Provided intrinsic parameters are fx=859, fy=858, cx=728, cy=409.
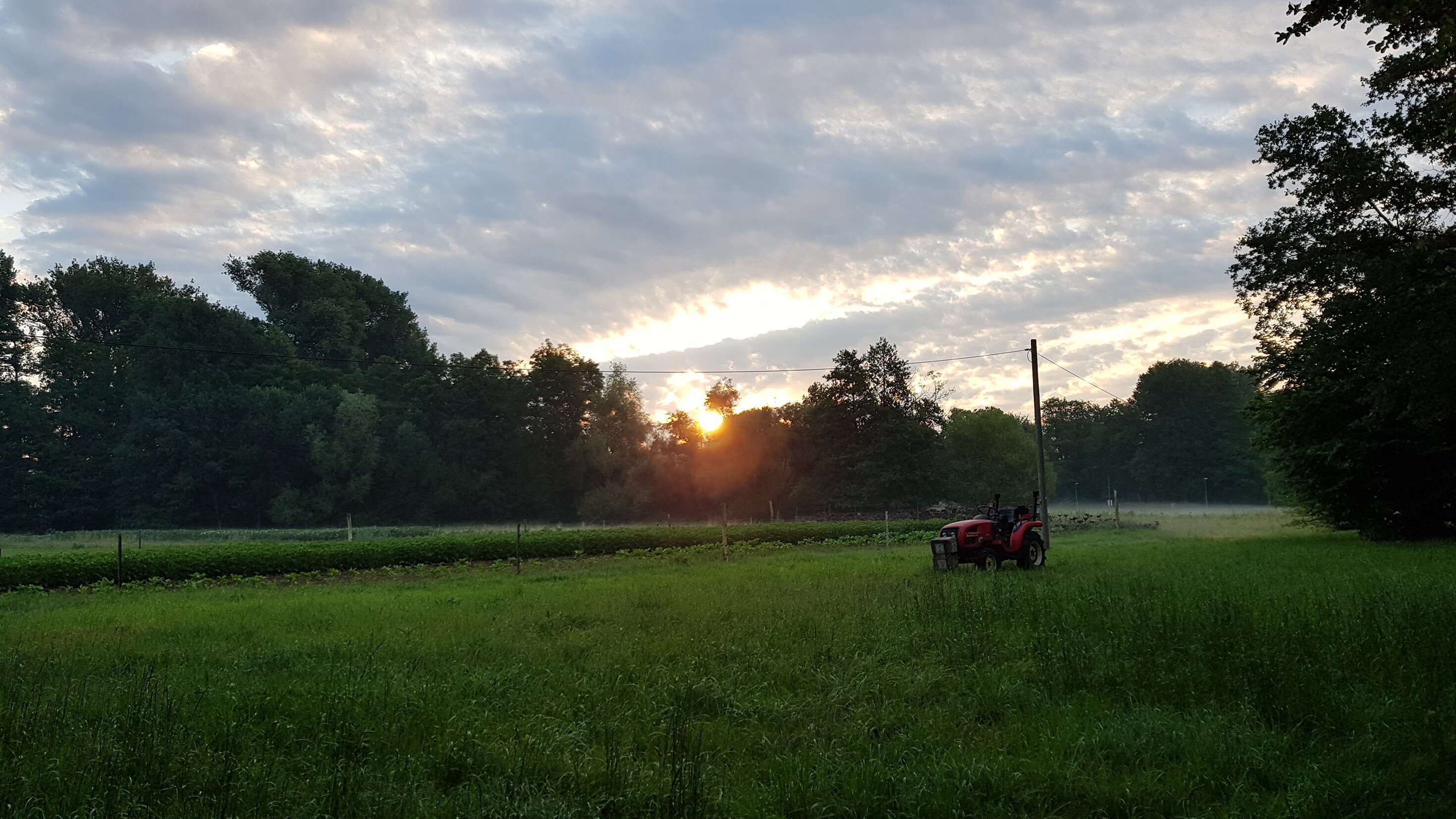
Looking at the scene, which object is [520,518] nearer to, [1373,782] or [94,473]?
[94,473]

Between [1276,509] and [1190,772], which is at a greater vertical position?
[1190,772]

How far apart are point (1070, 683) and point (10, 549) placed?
5157 centimetres

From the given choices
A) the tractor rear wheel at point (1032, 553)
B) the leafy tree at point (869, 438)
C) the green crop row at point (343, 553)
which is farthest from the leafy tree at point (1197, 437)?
the tractor rear wheel at point (1032, 553)

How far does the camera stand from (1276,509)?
77938mm

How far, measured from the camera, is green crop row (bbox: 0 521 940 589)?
23.1 metres

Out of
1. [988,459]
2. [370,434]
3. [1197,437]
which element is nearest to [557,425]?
[370,434]

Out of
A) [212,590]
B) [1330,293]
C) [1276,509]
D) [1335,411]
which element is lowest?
[1276,509]

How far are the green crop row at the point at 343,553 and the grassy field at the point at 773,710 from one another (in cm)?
1043

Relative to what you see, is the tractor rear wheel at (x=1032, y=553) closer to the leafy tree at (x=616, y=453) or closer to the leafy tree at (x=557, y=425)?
the leafy tree at (x=616, y=453)

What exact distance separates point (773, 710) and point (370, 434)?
69.5 metres

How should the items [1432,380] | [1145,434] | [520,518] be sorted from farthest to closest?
[1145,434]
[520,518]
[1432,380]

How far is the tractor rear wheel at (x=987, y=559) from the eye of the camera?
2108cm

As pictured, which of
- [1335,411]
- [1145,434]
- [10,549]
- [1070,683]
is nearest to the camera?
[1070,683]

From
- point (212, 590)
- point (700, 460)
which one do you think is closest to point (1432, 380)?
point (212, 590)
